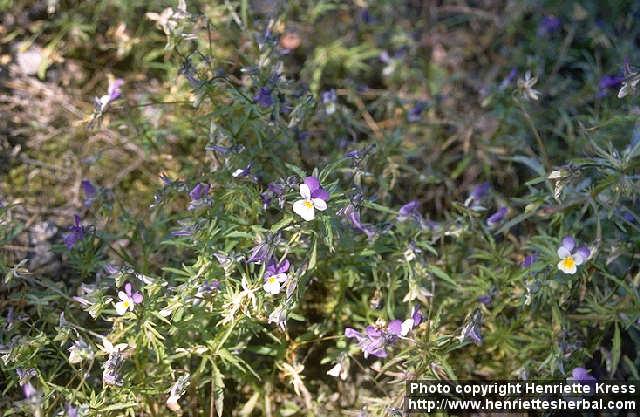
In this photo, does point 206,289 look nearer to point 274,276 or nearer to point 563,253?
point 274,276

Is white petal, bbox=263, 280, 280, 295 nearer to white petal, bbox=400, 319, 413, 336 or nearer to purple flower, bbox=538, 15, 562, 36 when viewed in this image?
white petal, bbox=400, 319, 413, 336

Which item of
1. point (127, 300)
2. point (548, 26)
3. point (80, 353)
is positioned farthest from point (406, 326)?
point (548, 26)

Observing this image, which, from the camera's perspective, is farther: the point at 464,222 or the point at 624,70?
the point at 464,222

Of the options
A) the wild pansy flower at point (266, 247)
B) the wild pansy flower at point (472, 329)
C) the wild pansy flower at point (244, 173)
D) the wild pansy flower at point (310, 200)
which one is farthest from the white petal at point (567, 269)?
the wild pansy flower at point (244, 173)

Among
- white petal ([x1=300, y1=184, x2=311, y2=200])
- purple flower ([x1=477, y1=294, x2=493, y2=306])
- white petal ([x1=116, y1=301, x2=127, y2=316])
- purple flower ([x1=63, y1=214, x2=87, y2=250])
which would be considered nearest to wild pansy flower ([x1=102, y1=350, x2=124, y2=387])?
white petal ([x1=116, y1=301, x2=127, y2=316])

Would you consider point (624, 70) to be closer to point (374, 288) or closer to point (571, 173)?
point (571, 173)

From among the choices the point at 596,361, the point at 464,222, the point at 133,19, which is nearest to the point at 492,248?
the point at 464,222
